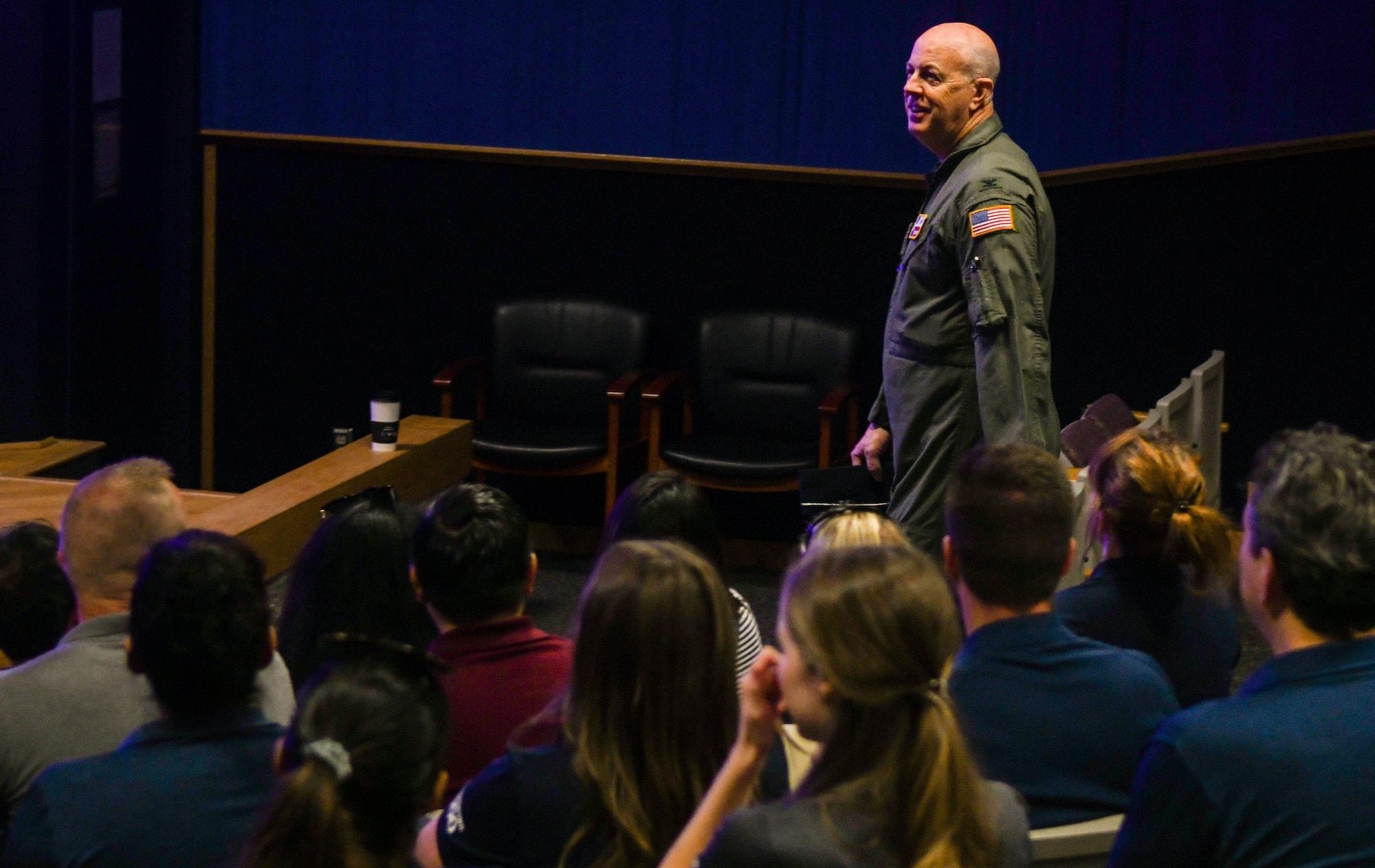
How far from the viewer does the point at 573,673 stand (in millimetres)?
1577

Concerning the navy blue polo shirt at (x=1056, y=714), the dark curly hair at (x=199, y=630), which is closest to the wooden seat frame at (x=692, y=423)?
the navy blue polo shirt at (x=1056, y=714)

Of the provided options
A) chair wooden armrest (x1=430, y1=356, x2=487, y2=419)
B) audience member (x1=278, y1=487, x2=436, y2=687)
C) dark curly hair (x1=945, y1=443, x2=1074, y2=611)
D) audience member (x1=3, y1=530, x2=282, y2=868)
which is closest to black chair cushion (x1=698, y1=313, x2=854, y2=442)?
chair wooden armrest (x1=430, y1=356, x2=487, y2=419)

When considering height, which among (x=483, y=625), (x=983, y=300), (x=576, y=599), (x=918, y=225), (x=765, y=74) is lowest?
(x=576, y=599)

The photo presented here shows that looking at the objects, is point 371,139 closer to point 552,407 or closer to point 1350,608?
point 552,407

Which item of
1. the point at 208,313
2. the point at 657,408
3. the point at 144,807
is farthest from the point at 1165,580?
the point at 208,313

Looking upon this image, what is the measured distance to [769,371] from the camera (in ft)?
16.8

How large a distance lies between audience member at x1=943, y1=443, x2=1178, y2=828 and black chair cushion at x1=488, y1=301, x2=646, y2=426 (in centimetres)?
338

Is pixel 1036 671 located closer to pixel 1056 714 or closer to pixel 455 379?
pixel 1056 714

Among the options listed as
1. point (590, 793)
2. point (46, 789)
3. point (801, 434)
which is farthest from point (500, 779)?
point (801, 434)

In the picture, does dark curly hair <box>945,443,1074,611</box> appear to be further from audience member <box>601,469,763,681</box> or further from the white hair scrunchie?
the white hair scrunchie

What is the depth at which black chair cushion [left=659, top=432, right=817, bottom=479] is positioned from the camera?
4.75 m

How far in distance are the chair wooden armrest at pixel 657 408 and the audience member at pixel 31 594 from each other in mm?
2654

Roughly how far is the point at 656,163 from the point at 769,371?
81 cm

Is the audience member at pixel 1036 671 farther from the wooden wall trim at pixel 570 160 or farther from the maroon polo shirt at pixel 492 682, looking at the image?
the wooden wall trim at pixel 570 160
